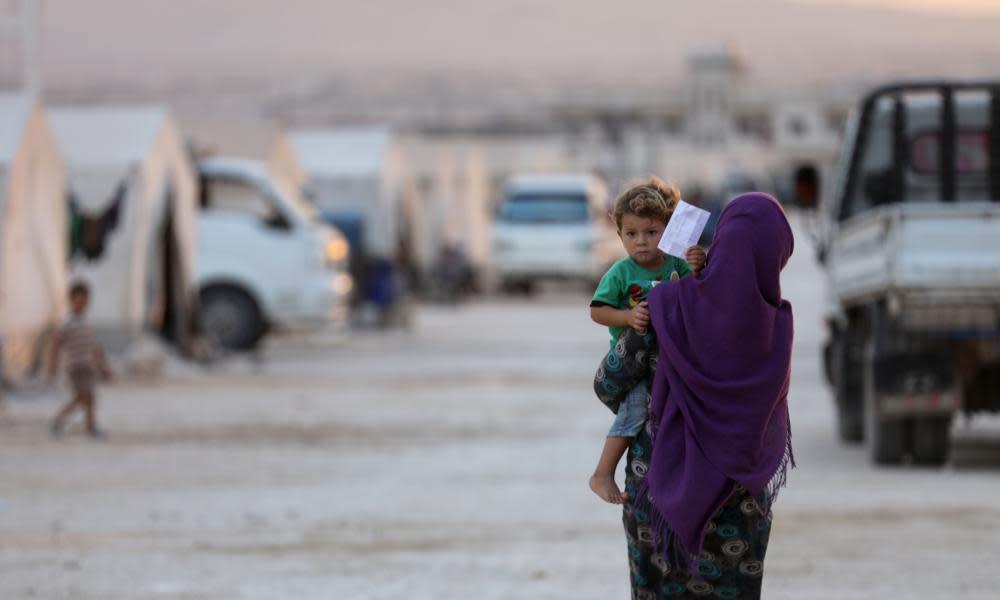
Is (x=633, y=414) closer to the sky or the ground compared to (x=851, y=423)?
closer to the sky

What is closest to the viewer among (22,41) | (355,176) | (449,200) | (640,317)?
(640,317)

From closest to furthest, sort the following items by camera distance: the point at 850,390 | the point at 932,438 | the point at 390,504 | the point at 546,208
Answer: the point at 390,504 → the point at 932,438 → the point at 850,390 → the point at 546,208

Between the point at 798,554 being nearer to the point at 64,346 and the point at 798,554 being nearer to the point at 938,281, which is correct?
the point at 938,281

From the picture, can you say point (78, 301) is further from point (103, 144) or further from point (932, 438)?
point (103, 144)

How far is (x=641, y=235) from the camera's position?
5066 mm

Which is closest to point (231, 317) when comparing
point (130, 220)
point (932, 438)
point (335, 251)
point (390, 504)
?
point (335, 251)

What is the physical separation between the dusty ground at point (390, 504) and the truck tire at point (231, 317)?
4170 millimetres

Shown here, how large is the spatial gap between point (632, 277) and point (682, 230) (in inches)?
11.2

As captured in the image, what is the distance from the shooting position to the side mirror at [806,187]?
13453 millimetres

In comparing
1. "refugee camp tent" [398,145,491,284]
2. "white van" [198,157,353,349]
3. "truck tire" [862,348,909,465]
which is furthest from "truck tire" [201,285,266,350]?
"refugee camp tent" [398,145,491,284]

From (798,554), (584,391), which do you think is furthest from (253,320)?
(798,554)

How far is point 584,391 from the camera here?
18641mm

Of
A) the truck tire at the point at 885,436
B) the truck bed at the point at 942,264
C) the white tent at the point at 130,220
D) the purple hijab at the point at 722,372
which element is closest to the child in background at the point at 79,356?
the truck tire at the point at 885,436

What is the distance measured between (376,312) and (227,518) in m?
21.6
